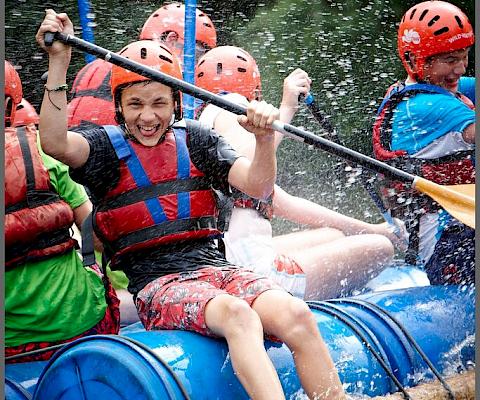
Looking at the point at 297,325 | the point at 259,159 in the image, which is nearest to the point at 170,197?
the point at 259,159

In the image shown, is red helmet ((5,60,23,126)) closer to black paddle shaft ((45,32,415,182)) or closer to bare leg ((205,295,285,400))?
black paddle shaft ((45,32,415,182))

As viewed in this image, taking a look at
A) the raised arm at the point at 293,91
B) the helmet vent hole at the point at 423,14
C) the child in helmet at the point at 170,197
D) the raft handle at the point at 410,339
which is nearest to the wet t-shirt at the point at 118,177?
the child in helmet at the point at 170,197

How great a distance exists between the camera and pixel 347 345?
2.51 metres

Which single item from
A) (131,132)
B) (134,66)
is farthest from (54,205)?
(134,66)

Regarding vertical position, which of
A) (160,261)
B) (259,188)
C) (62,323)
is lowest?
(62,323)

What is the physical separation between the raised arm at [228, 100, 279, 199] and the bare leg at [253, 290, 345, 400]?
0.33 m

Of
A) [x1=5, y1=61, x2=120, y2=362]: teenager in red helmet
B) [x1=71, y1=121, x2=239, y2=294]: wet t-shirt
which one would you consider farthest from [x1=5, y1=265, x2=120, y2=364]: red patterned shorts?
[x1=71, y1=121, x2=239, y2=294]: wet t-shirt

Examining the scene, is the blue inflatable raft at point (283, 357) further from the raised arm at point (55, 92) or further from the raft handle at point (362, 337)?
the raised arm at point (55, 92)

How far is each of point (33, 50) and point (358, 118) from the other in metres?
1.83

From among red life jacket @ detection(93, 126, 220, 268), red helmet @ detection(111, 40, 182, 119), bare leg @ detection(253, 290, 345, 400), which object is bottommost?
bare leg @ detection(253, 290, 345, 400)

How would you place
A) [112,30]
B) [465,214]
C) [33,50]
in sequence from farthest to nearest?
[112,30], [33,50], [465,214]

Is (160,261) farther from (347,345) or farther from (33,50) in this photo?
(33,50)

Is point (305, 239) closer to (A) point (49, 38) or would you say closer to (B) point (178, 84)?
(B) point (178, 84)

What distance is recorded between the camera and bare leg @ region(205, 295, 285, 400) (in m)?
2.06
